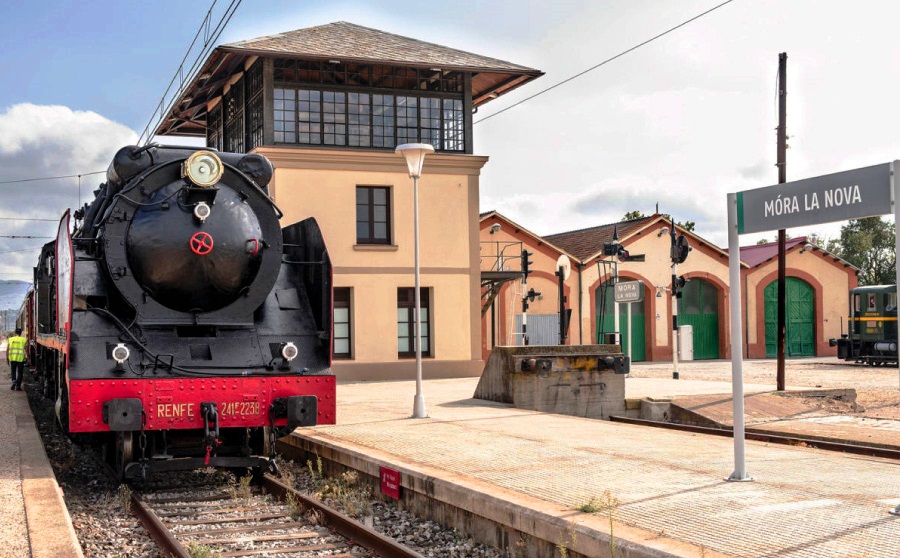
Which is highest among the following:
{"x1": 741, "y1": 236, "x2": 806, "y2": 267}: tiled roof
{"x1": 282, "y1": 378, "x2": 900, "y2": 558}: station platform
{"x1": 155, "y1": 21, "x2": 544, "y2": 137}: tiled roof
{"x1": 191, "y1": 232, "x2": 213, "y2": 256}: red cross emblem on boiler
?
{"x1": 155, "y1": 21, "x2": 544, "y2": 137}: tiled roof

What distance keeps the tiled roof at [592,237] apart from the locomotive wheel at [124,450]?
27.4 meters

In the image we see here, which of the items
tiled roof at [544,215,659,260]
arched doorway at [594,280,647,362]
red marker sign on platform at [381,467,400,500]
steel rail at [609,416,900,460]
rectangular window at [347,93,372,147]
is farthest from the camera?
tiled roof at [544,215,659,260]

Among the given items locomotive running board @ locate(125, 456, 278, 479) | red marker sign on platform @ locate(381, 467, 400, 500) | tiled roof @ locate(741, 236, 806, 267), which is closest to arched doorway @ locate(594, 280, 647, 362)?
tiled roof @ locate(741, 236, 806, 267)

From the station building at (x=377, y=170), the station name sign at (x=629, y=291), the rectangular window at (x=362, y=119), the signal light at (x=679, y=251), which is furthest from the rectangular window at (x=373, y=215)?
the signal light at (x=679, y=251)

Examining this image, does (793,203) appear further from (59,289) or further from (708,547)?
(59,289)

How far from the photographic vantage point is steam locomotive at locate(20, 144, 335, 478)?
28.4 ft

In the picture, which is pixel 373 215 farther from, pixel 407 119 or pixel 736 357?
pixel 736 357

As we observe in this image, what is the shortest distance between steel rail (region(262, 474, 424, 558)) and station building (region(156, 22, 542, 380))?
1414 centimetres

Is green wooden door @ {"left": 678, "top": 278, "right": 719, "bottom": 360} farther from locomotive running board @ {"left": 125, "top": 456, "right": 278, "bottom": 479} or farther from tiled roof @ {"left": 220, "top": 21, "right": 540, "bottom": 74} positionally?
locomotive running board @ {"left": 125, "top": 456, "right": 278, "bottom": 479}

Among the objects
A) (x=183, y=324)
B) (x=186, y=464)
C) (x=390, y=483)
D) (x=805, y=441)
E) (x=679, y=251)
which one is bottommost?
(x=805, y=441)

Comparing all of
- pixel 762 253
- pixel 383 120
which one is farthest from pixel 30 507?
pixel 762 253

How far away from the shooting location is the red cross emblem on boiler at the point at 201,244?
913cm

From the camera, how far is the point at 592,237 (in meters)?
37.7

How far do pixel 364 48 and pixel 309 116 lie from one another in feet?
7.35
